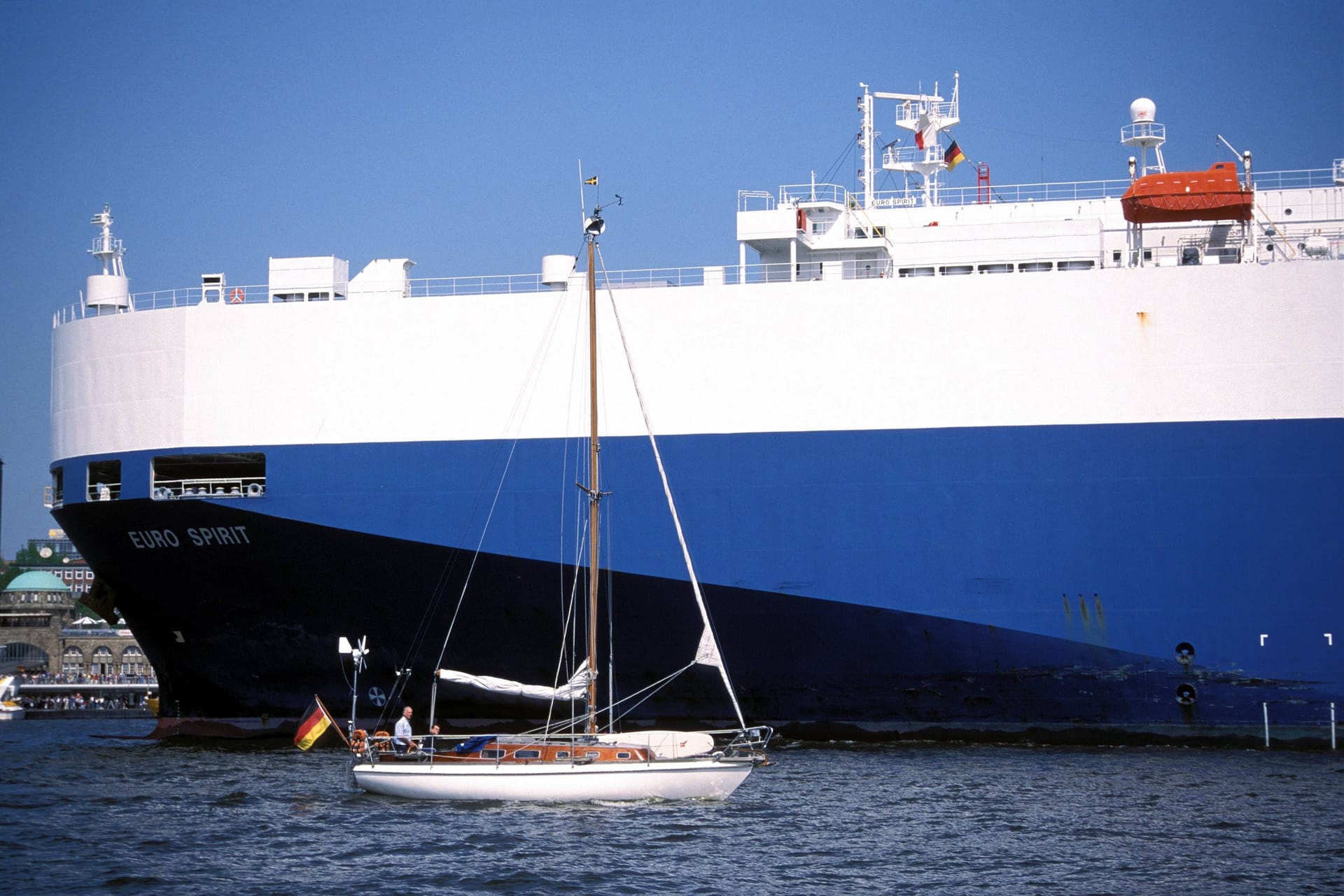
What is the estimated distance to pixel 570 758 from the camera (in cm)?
1977

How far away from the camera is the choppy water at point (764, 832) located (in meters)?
15.5

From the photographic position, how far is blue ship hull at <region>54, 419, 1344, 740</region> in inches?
933

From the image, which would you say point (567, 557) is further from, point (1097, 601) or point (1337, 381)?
point (1337, 381)

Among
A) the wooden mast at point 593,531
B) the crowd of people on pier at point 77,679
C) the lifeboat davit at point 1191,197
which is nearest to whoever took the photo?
the wooden mast at point 593,531

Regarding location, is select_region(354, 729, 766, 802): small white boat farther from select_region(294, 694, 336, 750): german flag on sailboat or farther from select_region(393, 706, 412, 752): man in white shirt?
select_region(294, 694, 336, 750): german flag on sailboat

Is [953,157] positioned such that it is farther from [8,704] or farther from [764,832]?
[8,704]

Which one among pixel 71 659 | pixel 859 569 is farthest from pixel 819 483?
pixel 71 659

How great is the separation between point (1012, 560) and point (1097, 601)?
1.54m

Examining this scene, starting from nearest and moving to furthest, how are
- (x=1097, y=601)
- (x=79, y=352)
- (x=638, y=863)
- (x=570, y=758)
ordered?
(x=638, y=863), (x=570, y=758), (x=1097, y=601), (x=79, y=352)

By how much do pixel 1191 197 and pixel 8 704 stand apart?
48241mm

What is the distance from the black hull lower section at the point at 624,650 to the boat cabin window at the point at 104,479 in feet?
1.68

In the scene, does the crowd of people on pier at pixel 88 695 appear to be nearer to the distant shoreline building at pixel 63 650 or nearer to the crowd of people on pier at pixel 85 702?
the crowd of people on pier at pixel 85 702

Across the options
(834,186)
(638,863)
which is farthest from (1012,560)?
(638,863)

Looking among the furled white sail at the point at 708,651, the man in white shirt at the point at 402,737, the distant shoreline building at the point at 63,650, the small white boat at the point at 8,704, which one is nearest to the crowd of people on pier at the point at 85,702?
the small white boat at the point at 8,704
